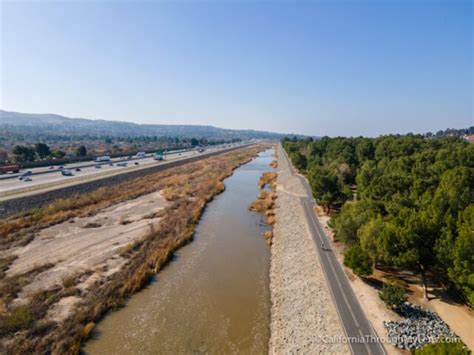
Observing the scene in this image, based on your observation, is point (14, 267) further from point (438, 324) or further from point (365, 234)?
point (438, 324)

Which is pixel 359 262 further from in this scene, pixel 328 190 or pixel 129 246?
pixel 129 246

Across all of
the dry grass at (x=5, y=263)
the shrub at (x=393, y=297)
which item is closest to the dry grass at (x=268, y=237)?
the shrub at (x=393, y=297)

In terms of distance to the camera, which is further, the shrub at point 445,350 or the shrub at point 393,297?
the shrub at point 393,297

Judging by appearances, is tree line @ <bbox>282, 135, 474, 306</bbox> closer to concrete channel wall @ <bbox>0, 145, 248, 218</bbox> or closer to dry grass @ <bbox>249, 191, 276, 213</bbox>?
dry grass @ <bbox>249, 191, 276, 213</bbox>

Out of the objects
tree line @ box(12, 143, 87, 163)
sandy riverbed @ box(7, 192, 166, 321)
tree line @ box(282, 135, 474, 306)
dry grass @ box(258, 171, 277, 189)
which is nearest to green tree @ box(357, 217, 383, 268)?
tree line @ box(282, 135, 474, 306)

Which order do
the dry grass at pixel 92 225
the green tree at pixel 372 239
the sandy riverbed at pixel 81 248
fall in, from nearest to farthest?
the green tree at pixel 372 239, the sandy riverbed at pixel 81 248, the dry grass at pixel 92 225

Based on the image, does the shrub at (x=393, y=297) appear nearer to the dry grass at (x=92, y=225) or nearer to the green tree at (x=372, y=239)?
the green tree at (x=372, y=239)

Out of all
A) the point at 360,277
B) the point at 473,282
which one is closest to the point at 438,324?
the point at 473,282
